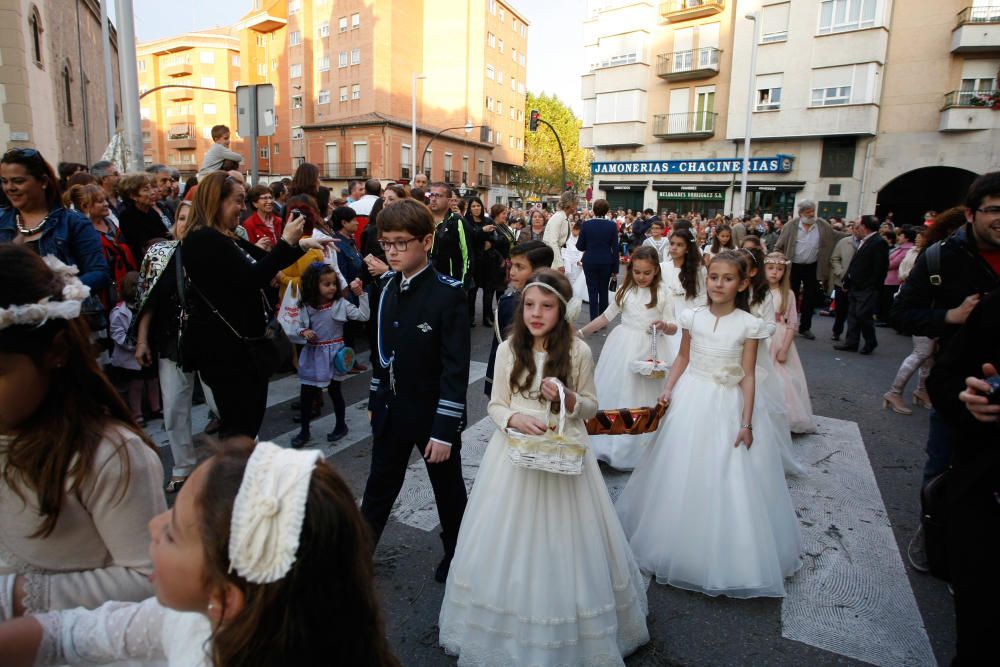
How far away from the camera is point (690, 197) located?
32.1m

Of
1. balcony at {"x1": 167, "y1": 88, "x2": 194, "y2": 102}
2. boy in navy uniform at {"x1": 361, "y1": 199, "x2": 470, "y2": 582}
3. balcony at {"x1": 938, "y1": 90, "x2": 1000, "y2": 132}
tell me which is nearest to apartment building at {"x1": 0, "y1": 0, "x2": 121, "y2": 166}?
boy in navy uniform at {"x1": 361, "y1": 199, "x2": 470, "y2": 582}

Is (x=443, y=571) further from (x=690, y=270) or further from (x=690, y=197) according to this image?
(x=690, y=197)

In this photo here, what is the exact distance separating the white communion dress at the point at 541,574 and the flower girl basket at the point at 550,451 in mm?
130

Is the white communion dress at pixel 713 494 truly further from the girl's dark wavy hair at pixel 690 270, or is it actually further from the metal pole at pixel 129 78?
the metal pole at pixel 129 78

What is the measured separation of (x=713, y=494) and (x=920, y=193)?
31796 millimetres

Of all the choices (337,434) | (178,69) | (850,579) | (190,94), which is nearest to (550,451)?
(850,579)

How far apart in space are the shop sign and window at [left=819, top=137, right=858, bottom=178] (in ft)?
4.81

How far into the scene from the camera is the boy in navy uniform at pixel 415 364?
309 cm

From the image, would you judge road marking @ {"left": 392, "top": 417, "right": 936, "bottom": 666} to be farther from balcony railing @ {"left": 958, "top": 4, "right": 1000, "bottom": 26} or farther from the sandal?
balcony railing @ {"left": 958, "top": 4, "right": 1000, "bottom": 26}

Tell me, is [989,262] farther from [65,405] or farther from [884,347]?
[884,347]

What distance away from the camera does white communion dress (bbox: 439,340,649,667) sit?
260cm

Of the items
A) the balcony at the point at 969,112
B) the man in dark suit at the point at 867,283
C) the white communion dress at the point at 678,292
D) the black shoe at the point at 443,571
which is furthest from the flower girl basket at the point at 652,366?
the balcony at the point at 969,112

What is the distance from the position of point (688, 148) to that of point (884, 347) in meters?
24.7

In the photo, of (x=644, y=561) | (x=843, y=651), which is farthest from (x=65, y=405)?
(x=843, y=651)
